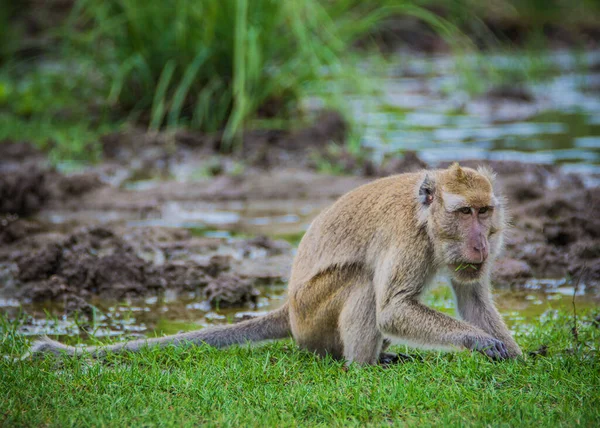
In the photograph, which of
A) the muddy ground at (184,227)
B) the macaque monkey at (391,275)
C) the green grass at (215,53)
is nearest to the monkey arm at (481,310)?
the macaque monkey at (391,275)

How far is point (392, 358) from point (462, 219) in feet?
3.62

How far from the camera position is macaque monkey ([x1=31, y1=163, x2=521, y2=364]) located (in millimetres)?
5465

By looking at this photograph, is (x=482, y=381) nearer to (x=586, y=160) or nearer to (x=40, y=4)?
(x=586, y=160)

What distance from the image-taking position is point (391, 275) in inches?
220

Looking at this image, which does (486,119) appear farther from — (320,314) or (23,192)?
(320,314)

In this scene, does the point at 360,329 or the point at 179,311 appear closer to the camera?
the point at 360,329

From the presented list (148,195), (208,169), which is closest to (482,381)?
(148,195)

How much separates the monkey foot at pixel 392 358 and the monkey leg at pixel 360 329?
0.16m

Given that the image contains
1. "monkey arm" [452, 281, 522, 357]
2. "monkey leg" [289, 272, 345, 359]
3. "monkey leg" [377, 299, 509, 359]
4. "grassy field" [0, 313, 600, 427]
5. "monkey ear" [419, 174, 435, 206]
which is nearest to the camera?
"grassy field" [0, 313, 600, 427]

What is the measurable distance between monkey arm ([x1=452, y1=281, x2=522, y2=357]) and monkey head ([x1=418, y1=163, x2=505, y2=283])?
12.9 inches

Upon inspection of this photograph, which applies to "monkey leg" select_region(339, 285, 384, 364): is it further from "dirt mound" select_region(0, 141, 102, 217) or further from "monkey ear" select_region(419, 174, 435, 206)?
"dirt mound" select_region(0, 141, 102, 217)

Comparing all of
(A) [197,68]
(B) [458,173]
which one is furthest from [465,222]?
(A) [197,68]

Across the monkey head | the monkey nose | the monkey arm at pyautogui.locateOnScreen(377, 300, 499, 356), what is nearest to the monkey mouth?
the monkey head

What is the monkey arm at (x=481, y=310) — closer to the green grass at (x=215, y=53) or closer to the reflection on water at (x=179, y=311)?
the reflection on water at (x=179, y=311)
